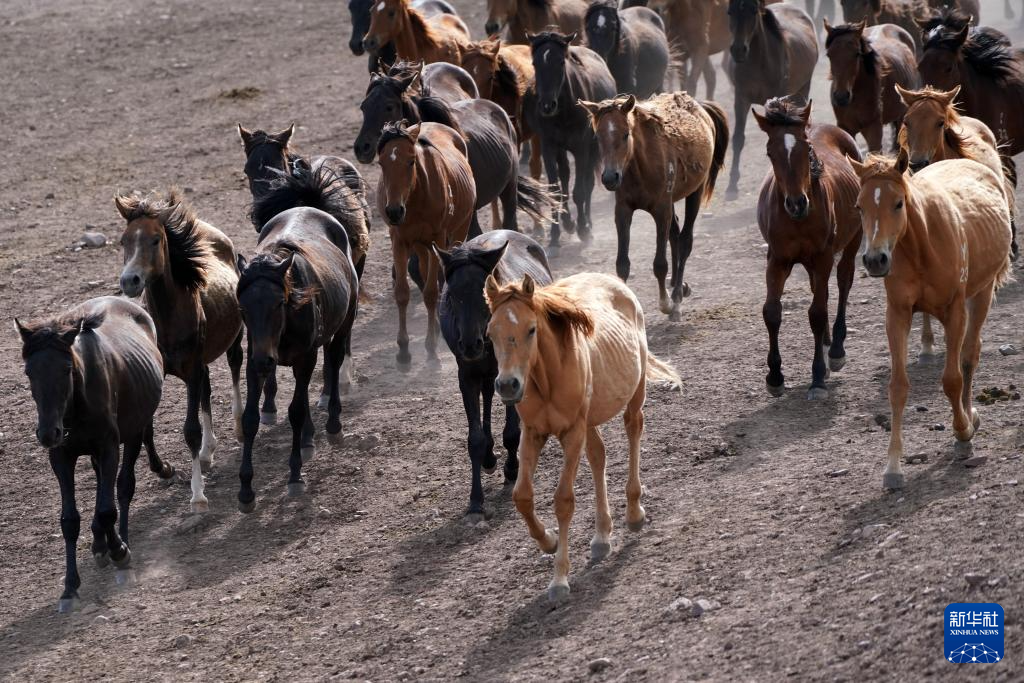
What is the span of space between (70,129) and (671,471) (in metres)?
11.8

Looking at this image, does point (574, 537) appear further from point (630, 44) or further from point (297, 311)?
point (630, 44)

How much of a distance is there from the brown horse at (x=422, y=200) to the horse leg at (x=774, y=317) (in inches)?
110

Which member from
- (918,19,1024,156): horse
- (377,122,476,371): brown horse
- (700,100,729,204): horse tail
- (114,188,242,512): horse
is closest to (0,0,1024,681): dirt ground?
(114,188,242,512): horse

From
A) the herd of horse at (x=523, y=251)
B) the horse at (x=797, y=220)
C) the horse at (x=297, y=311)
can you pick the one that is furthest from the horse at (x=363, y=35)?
the horse at (x=797, y=220)

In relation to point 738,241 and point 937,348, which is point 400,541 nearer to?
point 937,348

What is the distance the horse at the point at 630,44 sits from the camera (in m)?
15.4

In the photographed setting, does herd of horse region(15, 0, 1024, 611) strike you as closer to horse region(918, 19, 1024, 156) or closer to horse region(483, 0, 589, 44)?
horse region(918, 19, 1024, 156)

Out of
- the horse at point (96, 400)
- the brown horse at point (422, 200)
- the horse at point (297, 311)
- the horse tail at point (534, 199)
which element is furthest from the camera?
the horse tail at point (534, 199)

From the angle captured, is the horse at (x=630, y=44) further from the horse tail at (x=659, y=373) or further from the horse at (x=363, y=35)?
the horse tail at (x=659, y=373)

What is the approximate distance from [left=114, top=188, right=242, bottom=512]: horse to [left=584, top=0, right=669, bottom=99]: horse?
7.49 m

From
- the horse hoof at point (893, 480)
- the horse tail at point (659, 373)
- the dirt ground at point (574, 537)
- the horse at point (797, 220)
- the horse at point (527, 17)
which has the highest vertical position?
the horse at point (527, 17)

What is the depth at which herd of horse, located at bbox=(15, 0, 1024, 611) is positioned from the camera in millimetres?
7000

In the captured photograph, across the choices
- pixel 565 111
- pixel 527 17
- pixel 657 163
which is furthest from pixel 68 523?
pixel 527 17

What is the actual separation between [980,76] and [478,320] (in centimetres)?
709
